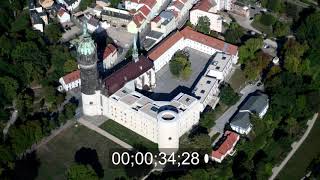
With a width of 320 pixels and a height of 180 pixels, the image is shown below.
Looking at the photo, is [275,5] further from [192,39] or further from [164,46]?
[164,46]

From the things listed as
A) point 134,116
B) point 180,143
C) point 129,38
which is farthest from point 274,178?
point 129,38

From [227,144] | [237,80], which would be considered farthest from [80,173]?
[237,80]

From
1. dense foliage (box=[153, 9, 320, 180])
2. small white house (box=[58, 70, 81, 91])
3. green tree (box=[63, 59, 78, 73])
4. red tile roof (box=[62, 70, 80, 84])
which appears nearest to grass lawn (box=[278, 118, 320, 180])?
dense foliage (box=[153, 9, 320, 180])

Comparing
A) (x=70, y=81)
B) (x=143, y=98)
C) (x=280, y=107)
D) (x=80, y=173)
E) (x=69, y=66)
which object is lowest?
(x=80, y=173)

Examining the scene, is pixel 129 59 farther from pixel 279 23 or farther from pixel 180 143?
pixel 279 23

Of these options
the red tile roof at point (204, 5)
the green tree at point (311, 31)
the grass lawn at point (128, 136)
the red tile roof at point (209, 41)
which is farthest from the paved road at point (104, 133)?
the green tree at point (311, 31)

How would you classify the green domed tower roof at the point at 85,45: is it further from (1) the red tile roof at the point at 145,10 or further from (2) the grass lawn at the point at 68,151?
(1) the red tile roof at the point at 145,10
